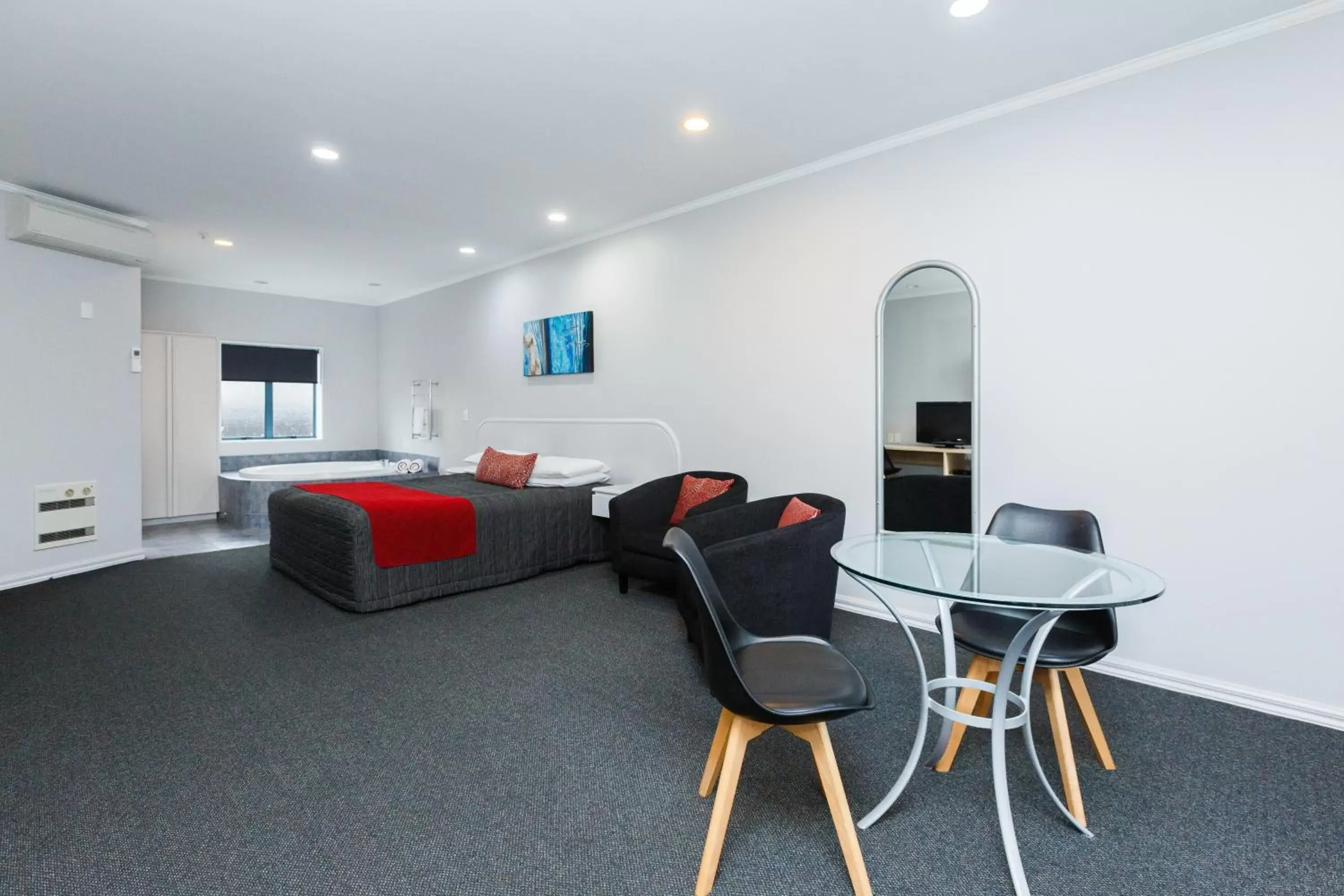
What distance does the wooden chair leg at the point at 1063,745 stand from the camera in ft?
6.04

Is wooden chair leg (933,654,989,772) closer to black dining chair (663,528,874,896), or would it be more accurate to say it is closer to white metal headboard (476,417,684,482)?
black dining chair (663,528,874,896)

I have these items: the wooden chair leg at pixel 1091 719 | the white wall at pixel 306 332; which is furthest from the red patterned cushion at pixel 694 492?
the white wall at pixel 306 332

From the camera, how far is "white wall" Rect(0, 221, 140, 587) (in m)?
4.20

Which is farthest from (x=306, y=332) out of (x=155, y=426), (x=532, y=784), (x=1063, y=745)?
(x=1063, y=745)

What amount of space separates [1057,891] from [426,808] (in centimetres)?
168

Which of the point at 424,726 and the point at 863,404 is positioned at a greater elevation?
the point at 863,404

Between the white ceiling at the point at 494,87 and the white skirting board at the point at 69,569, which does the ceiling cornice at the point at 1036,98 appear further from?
the white skirting board at the point at 69,569

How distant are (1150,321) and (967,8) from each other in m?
1.48

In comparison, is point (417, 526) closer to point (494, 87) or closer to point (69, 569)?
point (494, 87)

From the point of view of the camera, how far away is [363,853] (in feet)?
5.58

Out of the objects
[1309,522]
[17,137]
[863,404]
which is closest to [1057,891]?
[1309,522]

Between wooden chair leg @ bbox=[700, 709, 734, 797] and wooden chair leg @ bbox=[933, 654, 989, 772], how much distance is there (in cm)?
74

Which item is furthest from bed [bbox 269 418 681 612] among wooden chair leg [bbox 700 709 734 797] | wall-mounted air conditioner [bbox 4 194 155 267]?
wooden chair leg [bbox 700 709 734 797]

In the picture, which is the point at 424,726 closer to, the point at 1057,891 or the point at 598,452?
the point at 1057,891
